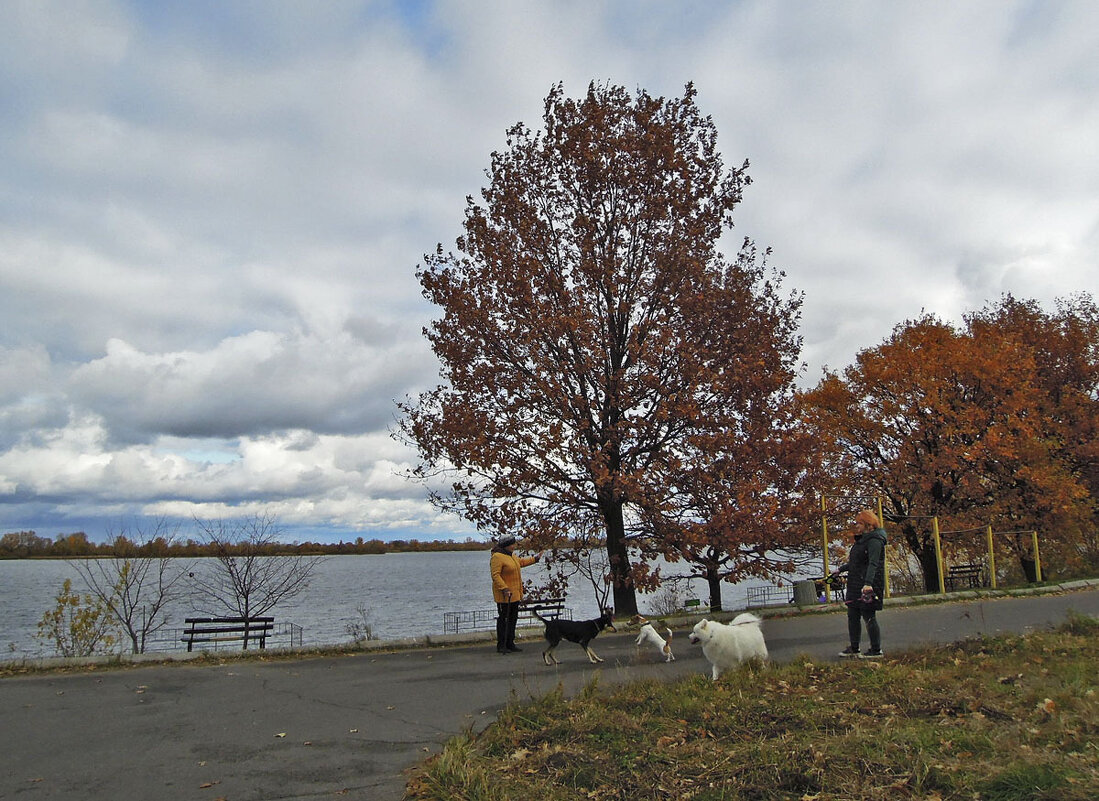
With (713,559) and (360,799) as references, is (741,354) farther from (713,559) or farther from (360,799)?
(360,799)

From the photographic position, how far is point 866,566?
1027 centimetres

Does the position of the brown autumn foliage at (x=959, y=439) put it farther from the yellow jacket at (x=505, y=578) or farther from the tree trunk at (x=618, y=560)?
the yellow jacket at (x=505, y=578)

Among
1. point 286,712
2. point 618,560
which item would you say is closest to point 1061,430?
point 618,560

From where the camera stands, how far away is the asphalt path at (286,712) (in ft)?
19.7

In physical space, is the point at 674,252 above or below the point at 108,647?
above

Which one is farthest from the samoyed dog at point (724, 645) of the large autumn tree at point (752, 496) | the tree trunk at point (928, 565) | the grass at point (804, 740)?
the tree trunk at point (928, 565)

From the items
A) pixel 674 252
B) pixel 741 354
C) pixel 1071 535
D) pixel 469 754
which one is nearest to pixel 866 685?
pixel 469 754

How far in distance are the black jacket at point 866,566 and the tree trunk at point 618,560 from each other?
6.54 meters

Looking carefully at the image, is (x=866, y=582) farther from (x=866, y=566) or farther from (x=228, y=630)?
(x=228, y=630)

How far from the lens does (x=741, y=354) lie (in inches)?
667

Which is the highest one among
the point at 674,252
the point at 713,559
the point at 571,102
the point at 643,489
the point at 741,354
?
the point at 571,102

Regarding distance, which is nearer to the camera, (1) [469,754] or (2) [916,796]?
(2) [916,796]

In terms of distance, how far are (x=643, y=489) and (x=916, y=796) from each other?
10614mm

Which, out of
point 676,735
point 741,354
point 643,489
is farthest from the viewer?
point 741,354
